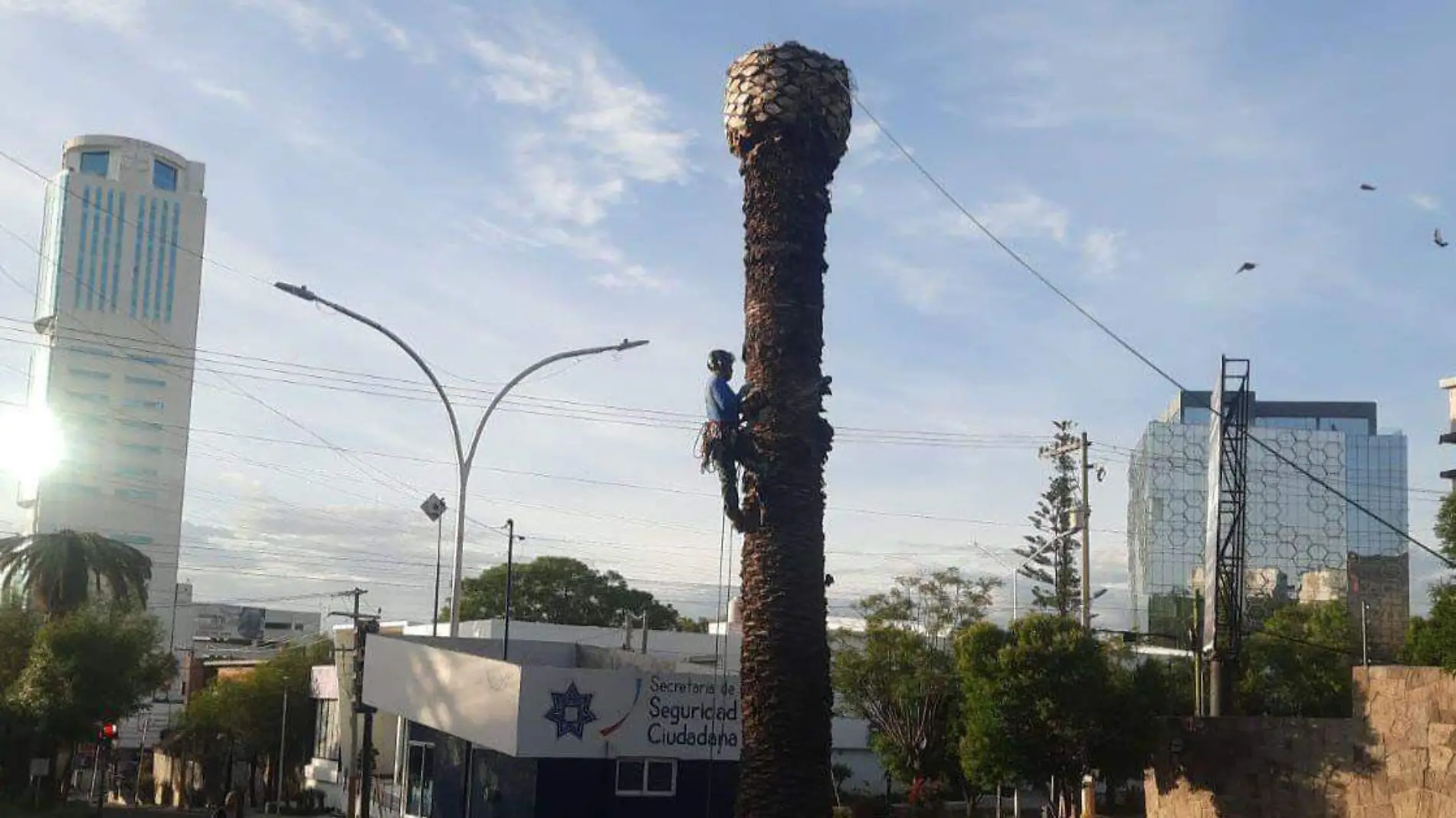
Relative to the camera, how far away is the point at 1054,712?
29.9 meters

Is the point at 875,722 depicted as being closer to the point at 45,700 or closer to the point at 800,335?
the point at 45,700

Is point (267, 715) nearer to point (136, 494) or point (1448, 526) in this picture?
point (1448, 526)

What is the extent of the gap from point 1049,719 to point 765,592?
61.2 ft

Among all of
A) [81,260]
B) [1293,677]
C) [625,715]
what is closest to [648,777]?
[625,715]

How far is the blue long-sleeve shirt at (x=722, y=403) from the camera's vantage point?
44.0ft

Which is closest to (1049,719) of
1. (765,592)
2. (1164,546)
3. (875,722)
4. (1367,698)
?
(1367,698)

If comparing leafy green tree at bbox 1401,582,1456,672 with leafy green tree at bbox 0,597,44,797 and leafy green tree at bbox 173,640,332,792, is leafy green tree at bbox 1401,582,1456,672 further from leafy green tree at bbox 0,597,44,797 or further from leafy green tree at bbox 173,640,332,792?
leafy green tree at bbox 173,640,332,792

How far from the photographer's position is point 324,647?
68.4 m

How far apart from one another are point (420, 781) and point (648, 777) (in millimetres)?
8004

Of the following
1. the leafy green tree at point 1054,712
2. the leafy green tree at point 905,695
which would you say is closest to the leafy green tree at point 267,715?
the leafy green tree at point 905,695

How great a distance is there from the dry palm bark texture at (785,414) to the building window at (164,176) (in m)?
198

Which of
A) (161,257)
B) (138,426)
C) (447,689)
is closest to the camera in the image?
(447,689)

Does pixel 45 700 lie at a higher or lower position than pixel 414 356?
lower

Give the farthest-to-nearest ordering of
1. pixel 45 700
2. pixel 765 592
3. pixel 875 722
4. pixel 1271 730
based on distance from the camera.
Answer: pixel 875 722 < pixel 45 700 < pixel 1271 730 < pixel 765 592
